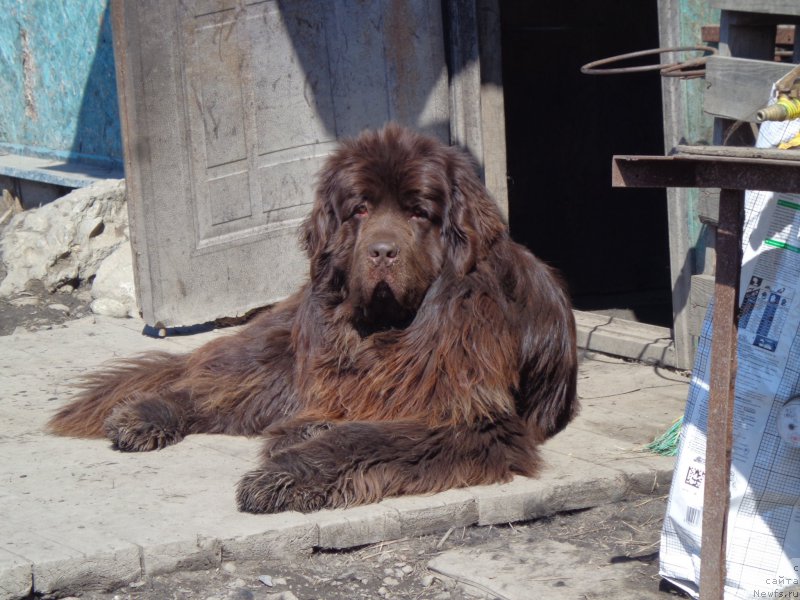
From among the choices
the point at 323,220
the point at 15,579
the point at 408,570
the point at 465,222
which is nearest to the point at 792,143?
the point at 465,222

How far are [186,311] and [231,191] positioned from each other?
75cm

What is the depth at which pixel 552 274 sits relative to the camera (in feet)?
15.6

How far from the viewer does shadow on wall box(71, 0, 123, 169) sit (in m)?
9.05

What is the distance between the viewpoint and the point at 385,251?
160 inches

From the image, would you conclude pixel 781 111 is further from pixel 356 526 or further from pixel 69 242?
pixel 69 242

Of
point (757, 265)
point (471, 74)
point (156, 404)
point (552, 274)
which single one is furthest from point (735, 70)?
point (471, 74)

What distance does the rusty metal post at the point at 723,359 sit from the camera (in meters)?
2.65

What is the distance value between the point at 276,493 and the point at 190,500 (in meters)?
0.36

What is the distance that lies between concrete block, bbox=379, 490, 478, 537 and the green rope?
999 mm

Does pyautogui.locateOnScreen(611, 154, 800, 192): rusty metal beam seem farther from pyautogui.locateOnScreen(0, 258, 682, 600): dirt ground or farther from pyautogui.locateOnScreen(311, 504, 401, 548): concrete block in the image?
pyautogui.locateOnScreen(311, 504, 401, 548): concrete block

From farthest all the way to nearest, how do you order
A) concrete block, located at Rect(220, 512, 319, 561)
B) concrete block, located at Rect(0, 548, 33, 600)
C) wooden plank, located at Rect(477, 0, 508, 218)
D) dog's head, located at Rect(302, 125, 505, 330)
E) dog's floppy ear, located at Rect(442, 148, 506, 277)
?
wooden plank, located at Rect(477, 0, 508, 218), dog's floppy ear, located at Rect(442, 148, 506, 277), dog's head, located at Rect(302, 125, 505, 330), concrete block, located at Rect(220, 512, 319, 561), concrete block, located at Rect(0, 548, 33, 600)

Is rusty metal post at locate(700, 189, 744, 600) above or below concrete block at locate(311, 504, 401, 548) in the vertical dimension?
above

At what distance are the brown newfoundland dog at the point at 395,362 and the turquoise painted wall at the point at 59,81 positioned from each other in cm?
493

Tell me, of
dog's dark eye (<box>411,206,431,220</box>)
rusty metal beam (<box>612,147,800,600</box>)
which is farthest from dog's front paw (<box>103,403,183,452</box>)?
rusty metal beam (<box>612,147,800,600</box>)
